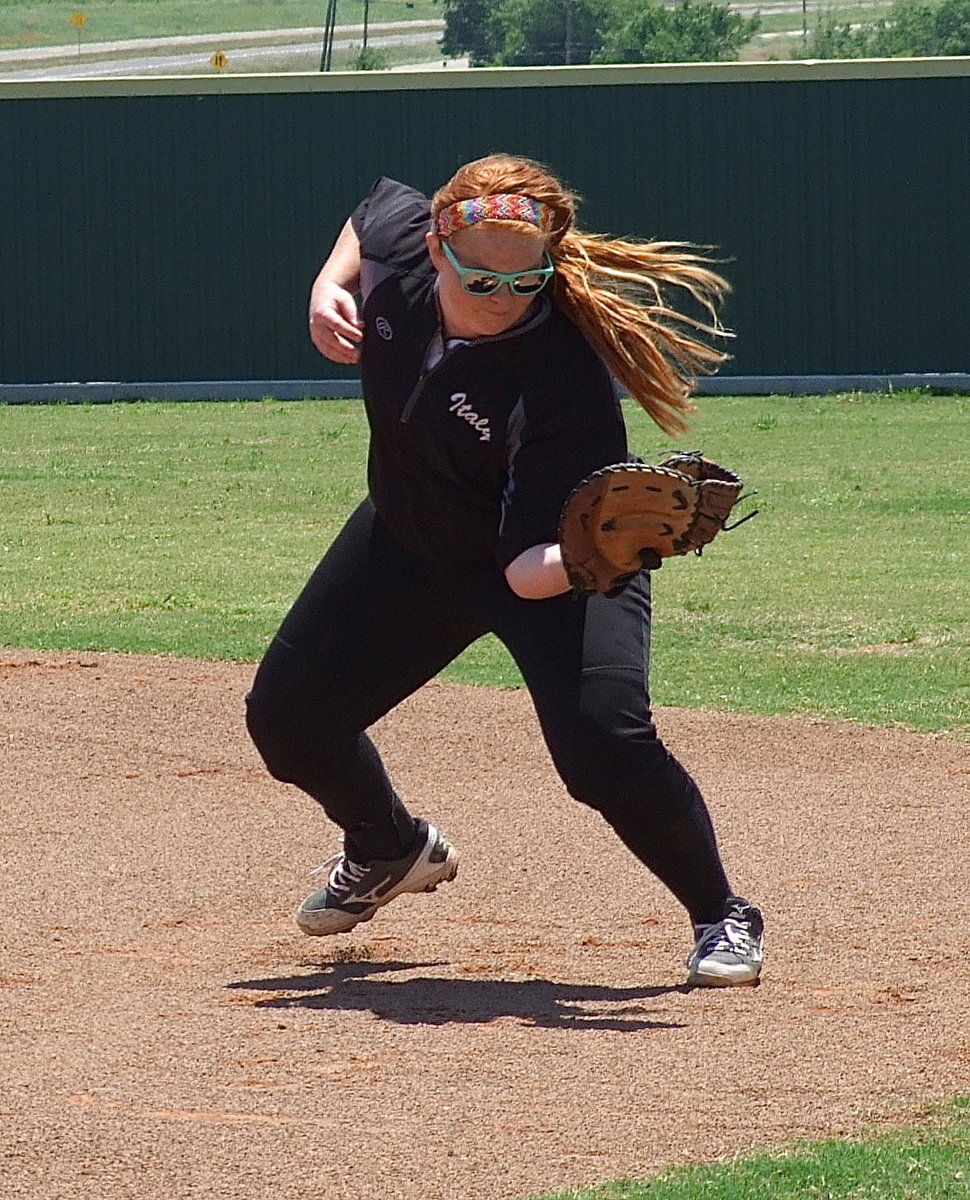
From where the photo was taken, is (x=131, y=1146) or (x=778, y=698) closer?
(x=131, y=1146)

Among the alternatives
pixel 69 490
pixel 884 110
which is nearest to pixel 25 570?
pixel 69 490

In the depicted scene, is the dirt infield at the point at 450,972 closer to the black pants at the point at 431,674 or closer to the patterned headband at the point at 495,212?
the black pants at the point at 431,674

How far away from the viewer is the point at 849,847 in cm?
554

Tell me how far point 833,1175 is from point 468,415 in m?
1.64

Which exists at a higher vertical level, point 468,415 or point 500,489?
point 468,415

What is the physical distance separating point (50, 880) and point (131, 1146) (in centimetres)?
212

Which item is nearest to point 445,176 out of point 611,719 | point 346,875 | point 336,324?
point 346,875

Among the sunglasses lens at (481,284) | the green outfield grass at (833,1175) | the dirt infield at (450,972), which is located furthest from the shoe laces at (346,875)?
the green outfield grass at (833,1175)

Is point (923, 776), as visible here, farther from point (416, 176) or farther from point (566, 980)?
point (416, 176)

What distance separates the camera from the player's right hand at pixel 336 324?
4.11m

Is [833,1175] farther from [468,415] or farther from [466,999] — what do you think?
[468,415]

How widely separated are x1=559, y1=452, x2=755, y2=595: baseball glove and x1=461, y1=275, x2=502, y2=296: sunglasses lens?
0.41 metres

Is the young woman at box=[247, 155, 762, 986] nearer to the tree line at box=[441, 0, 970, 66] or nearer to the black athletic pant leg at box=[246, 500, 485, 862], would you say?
the black athletic pant leg at box=[246, 500, 485, 862]

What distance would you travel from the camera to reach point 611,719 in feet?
12.8
